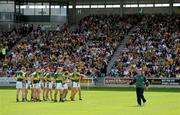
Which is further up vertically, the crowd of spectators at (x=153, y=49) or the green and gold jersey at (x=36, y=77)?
the crowd of spectators at (x=153, y=49)

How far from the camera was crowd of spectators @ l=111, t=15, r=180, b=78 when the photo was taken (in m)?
53.7

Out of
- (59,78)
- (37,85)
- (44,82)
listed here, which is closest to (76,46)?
(44,82)

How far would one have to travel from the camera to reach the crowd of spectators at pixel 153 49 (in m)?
53.7

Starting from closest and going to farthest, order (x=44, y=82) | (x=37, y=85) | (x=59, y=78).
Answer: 1. (x=59, y=78)
2. (x=37, y=85)
3. (x=44, y=82)

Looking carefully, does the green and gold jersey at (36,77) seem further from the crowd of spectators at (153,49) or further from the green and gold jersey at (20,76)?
the crowd of spectators at (153,49)

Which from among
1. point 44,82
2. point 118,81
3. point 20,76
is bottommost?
point 118,81

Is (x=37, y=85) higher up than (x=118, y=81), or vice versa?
(x=37, y=85)

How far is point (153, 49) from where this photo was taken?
193 ft

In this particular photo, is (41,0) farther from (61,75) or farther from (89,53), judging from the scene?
(61,75)

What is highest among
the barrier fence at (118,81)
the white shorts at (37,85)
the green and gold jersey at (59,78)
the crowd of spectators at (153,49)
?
the crowd of spectators at (153,49)

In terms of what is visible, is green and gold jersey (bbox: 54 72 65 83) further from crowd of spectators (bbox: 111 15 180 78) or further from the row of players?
crowd of spectators (bbox: 111 15 180 78)

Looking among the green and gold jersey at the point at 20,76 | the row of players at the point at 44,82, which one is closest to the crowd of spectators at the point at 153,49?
the row of players at the point at 44,82

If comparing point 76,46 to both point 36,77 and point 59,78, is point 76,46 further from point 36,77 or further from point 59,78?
point 59,78

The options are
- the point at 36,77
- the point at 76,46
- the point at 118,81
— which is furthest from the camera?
the point at 76,46
